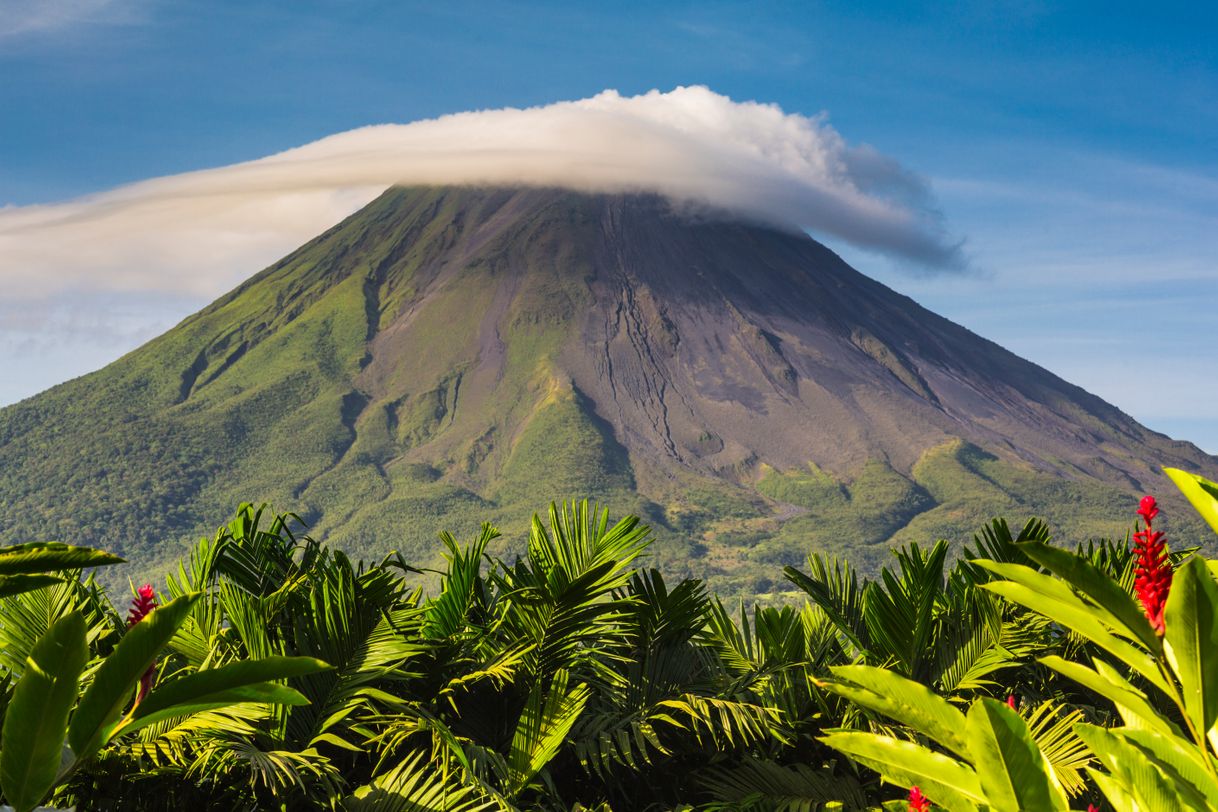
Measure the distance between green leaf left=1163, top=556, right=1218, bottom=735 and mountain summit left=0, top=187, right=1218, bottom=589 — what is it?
10326 cm

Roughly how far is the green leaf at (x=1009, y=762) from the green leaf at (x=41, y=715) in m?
1.17

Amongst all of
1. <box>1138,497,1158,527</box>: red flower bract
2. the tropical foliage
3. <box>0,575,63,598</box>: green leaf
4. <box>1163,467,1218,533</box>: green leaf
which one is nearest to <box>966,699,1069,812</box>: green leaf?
the tropical foliage

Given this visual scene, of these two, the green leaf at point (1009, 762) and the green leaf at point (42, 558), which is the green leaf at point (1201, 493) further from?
the green leaf at point (42, 558)

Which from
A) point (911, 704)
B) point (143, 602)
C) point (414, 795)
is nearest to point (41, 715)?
point (143, 602)

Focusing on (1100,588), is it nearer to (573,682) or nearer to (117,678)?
(117,678)

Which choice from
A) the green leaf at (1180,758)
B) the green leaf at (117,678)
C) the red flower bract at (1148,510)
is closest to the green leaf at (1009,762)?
the green leaf at (1180,758)

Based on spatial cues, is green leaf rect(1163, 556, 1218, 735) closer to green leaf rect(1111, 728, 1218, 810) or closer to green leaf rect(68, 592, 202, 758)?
green leaf rect(1111, 728, 1218, 810)

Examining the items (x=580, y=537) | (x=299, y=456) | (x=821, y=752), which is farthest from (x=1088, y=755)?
(x=299, y=456)

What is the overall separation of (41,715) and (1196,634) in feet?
4.99

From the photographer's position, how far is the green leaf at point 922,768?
1.64m

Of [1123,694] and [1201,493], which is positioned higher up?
[1201,493]

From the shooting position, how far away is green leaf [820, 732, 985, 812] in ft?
5.37

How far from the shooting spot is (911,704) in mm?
1628

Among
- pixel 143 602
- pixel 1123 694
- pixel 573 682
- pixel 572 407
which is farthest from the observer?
pixel 572 407
